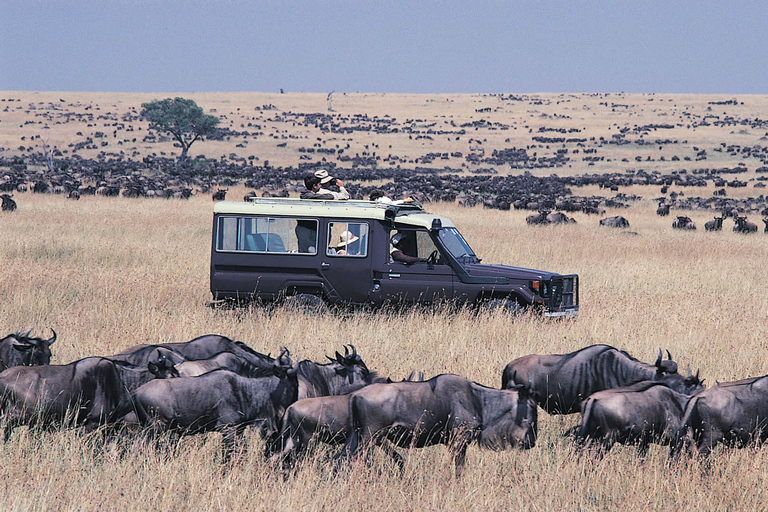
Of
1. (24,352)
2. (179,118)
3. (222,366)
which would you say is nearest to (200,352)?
(222,366)

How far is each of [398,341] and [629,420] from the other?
4.18 m

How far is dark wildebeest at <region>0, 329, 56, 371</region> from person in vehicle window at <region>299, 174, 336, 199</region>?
5528 millimetres

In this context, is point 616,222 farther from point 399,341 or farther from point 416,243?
point 399,341

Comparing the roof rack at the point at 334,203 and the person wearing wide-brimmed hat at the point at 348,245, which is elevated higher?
the roof rack at the point at 334,203

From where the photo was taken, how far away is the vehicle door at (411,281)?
1106cm

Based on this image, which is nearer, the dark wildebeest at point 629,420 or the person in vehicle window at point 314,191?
the dark wildebeest at point 629,420

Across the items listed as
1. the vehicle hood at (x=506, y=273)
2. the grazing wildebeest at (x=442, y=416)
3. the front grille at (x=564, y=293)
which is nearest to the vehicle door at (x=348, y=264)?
the vehicle hood at (x=506, y=273)

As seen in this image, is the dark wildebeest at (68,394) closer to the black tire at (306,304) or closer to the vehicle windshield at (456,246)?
the black tire at (306,304)

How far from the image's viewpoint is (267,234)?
11.3m

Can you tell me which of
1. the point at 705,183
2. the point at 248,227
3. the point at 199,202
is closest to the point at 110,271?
the point at 248,227

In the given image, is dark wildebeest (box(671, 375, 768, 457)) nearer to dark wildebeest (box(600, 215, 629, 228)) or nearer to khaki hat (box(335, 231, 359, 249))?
khaki hat (box(335, 231, 359, 249))

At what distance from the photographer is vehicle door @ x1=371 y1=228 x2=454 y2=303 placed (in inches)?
436

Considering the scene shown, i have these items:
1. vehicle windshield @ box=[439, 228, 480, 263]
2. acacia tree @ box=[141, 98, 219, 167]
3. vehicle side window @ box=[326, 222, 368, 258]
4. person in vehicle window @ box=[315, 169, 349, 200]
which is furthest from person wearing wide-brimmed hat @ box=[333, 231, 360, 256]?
acacia tree @ box=[141, 98, 219, 167]

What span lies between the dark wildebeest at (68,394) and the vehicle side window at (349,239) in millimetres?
4846
